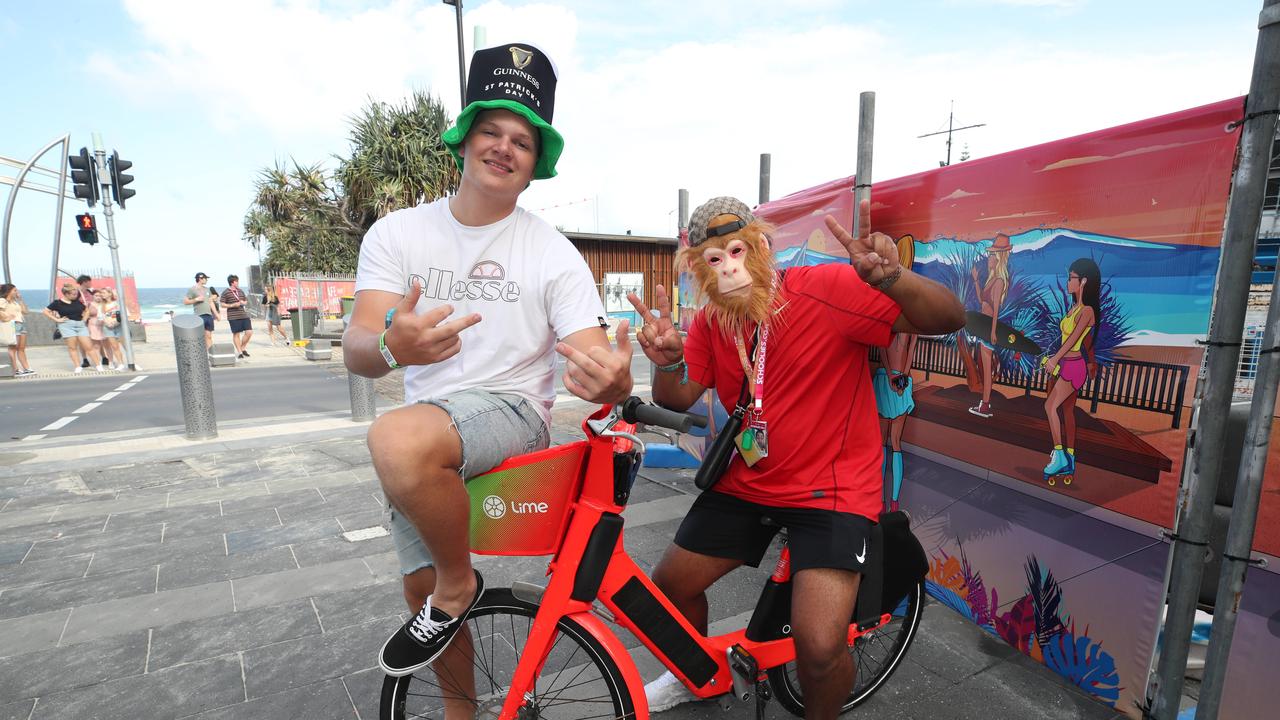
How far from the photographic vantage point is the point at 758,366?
2.12 m

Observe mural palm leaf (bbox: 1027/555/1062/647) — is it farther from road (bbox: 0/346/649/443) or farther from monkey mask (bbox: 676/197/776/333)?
road (bbox: 0/346/649/443)

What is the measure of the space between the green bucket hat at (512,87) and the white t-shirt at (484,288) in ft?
0.95

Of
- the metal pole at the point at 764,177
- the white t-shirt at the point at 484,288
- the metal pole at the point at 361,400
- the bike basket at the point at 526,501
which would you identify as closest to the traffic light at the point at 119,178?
the metal pole at the point at 361,400

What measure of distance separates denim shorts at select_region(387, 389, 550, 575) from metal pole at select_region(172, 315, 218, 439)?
6039 millimetres

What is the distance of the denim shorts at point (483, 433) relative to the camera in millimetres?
1574

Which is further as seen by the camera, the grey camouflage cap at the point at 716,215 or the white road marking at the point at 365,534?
the white road marking at the point at 365,534

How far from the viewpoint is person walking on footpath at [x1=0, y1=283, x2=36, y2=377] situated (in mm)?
11711

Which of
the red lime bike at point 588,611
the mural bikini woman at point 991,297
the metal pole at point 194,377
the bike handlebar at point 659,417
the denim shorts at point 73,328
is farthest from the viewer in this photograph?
the denim shorts at point 73,328

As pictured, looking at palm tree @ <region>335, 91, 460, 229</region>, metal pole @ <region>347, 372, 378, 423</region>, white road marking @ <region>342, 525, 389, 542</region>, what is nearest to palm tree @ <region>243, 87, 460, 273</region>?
palm tree @ <region>335, 91, 460, 229</region>

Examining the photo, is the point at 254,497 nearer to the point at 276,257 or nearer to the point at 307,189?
the point at 307,189

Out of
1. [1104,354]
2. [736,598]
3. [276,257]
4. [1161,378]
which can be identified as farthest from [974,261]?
[276,257]

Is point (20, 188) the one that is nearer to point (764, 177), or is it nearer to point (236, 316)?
point (236, 316)

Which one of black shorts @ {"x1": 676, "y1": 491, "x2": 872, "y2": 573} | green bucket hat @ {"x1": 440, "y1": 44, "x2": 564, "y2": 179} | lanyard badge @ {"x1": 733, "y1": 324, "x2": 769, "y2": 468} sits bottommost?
black shorts @ {"x1": 676, "y1": 491, "x2": 872, "y2": 573}

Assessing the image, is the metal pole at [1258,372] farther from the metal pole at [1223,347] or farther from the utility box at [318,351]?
the utility box at [318,351]
